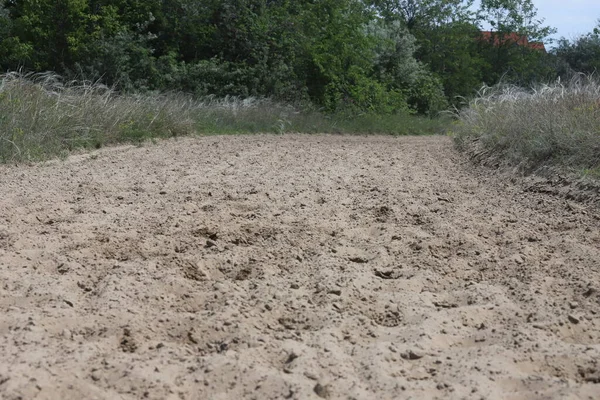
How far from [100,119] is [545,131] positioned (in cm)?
637

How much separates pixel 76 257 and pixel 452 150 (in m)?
8.76

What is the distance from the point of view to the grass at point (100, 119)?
29.2 ft

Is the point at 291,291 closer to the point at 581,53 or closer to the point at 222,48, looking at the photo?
the point at 222,48

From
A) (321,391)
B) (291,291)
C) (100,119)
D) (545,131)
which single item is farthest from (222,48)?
(321,391)

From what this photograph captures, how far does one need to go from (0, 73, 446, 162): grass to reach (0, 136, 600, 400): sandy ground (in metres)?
1.89

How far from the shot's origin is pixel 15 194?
616 centimetres

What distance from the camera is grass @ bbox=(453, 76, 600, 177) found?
7.50 meters

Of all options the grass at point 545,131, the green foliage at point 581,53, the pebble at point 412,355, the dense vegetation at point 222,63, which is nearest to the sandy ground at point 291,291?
the pebble at point 412,355

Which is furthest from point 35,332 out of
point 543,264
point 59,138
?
Answer: point 59,138

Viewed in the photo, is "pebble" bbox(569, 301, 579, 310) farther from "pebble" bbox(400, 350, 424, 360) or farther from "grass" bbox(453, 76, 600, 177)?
"grass" bbox(453, 76, 600, 177)

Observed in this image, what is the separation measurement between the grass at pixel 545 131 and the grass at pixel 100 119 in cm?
530

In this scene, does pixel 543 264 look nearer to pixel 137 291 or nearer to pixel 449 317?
pixel 449 317

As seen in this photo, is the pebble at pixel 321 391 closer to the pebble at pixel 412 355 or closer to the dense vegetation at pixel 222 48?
the pebble at pixel 412 355

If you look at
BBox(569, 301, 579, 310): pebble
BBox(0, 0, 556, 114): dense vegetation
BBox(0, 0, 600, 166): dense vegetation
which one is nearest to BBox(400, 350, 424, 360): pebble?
BBox(569, 301, 579, 310): pebble
